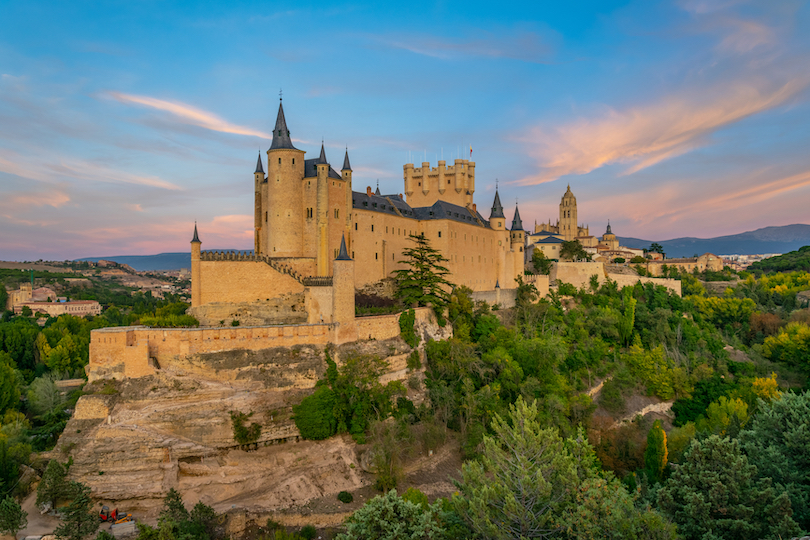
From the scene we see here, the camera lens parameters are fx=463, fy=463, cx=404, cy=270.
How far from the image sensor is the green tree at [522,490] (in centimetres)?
1430

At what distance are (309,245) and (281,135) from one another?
8.79m

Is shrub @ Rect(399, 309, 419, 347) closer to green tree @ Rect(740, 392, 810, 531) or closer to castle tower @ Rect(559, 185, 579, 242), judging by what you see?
green tree @ Rect(740, 392, 810, 531)

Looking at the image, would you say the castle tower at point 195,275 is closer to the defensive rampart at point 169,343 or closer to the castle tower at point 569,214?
the defensive rampart at point 169,343

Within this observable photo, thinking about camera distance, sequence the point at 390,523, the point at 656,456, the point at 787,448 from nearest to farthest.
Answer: the point at 390,523
the point at 787,448
the point at 656,456

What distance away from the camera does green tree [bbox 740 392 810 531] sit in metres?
16.8

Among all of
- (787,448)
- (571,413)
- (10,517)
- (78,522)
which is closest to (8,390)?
(10,517)

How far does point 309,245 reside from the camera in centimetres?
3594

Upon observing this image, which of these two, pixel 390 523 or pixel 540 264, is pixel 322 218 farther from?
pixel 540 264

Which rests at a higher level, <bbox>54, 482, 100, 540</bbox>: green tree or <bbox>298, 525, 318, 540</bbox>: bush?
<bbox>54, 482, 100, 540</bbox>: green tree

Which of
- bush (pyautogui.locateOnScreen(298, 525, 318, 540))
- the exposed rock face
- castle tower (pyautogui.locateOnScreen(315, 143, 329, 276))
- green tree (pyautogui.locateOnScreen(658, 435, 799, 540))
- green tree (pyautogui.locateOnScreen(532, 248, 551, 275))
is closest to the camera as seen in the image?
green tree (pyautogui.locateOnScreen(658, 435, 799, 540))

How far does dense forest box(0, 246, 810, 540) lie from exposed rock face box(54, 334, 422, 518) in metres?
1.42

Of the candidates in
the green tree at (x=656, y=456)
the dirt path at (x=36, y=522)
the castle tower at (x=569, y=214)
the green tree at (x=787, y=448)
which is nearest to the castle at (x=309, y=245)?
the dirt path at (x=36, y=522)

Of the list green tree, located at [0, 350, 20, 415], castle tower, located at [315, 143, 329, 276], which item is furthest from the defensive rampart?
green tree, located at [0, 350, 20, 415]

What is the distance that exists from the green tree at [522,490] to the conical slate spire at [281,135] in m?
27.3
